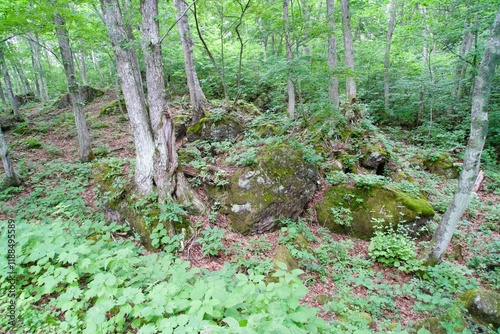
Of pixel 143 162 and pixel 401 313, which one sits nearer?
pixel 401 313

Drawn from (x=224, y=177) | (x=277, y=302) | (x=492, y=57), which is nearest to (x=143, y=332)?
(x=277, y=302)

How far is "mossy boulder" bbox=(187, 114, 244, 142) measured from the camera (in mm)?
8516

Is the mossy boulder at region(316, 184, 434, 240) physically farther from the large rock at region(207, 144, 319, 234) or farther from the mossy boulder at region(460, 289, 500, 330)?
the mossy boulder at region(460, 289, 500, 330)

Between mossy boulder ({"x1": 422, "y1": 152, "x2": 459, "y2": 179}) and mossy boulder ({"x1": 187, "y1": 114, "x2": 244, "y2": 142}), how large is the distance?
7.00 m

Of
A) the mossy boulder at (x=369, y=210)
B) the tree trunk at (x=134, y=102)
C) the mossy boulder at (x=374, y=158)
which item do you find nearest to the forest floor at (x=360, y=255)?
the mossy boulder at (x=369, y=210)

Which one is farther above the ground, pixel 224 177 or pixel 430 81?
pixel 430 81

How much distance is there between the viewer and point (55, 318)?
236cm

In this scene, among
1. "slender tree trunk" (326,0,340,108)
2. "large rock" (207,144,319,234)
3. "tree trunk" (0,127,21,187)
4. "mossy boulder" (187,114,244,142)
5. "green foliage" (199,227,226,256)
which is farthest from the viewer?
"mossy boulder" (187,114,244,142)

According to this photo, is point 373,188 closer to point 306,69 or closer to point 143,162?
point 306,69

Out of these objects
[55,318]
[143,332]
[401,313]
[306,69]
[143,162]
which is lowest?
[401,313]

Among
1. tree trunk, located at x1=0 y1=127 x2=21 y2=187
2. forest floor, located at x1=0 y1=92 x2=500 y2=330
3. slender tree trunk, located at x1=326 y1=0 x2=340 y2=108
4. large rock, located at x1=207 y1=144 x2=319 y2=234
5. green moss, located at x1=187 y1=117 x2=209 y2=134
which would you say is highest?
slender tree trunk, located at x1=326 y1=0 x2=340 y2=108

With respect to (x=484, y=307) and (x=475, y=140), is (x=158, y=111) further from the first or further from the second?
(x=484, y=307)

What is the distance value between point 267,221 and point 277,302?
3.64m

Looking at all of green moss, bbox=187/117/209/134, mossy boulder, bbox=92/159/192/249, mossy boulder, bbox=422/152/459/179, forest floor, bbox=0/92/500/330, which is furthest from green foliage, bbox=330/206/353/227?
green moss, bbox=187/117/209/134
